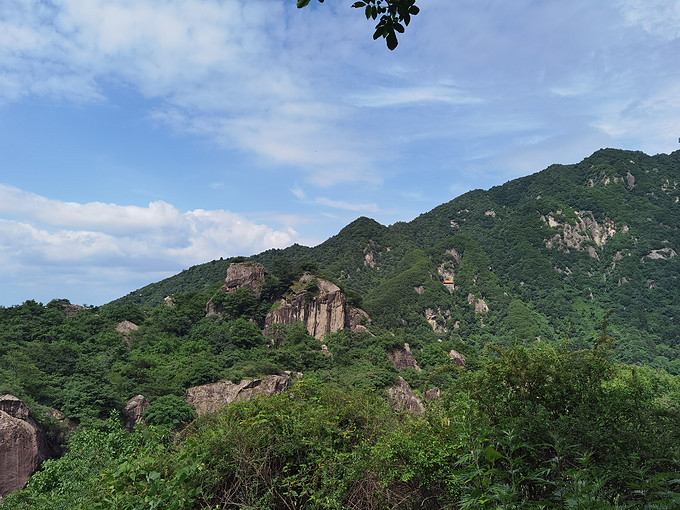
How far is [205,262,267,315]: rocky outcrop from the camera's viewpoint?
46.7 meters

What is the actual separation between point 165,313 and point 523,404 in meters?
44.3

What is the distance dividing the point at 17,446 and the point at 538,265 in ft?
388

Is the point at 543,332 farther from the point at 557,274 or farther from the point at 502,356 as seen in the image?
the point at 502,356

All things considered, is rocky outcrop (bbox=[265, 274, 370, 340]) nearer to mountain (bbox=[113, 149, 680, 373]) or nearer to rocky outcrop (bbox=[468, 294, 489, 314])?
mountain (bbox=[113, 149, 680, 373])

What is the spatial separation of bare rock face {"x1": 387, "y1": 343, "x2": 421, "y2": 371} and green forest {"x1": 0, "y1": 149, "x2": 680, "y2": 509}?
3.26ft

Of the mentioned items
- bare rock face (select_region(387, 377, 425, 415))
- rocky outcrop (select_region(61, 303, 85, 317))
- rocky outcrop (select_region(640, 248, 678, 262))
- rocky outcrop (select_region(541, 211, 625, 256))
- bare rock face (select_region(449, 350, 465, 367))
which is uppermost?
rocky outcrop (select_region(541, 211, 625, 256))

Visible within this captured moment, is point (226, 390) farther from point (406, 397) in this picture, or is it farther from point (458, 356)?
point (458, 356)

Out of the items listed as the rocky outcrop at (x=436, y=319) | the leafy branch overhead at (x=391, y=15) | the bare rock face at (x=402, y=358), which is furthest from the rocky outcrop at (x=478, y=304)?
the leafy branch overhead at (x=391, y=15)

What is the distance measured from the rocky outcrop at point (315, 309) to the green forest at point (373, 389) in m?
0.44

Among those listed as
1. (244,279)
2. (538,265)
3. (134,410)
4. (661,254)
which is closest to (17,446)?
(134,410)

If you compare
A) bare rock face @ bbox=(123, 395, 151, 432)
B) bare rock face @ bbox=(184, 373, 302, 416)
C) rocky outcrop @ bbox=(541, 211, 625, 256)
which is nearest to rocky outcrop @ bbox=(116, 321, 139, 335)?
bare rock face @ bbox=(184, 373, 302, 416)

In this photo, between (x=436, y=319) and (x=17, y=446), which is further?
(x=436, y=319)

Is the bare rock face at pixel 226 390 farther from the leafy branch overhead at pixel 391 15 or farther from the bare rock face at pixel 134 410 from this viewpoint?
the leafy branch overhead at pixel 391 15

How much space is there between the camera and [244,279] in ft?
154
